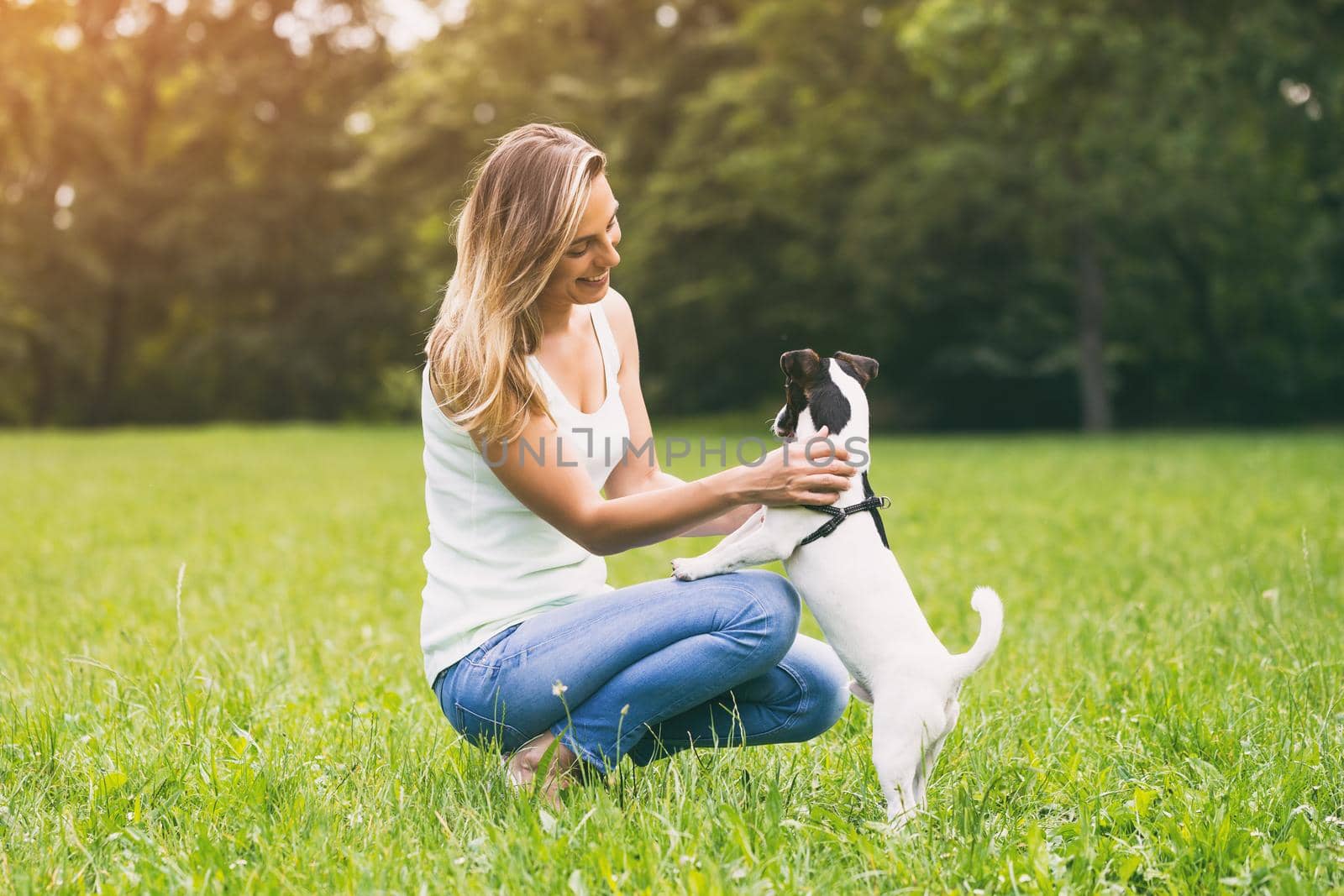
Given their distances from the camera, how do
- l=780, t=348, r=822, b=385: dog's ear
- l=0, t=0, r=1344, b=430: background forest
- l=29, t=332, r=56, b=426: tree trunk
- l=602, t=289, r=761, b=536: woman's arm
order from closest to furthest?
l=780, t=348, r=822, b=385: dog's ear, l=602, t=289, r=761, b=536: woman's arm, l=0, t=0, r=1344, b=430: background forest, l=29, t=332, r=56, b=426: tree trunk

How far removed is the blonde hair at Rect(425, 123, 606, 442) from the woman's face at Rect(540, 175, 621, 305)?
0.03m

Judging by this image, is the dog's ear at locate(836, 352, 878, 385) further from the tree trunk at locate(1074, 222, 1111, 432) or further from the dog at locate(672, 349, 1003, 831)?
the tree trunk at locate(1074, 222, 1111, 432)

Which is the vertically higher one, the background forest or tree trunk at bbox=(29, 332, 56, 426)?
the background forest

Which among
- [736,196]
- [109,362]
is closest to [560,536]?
[736,196]

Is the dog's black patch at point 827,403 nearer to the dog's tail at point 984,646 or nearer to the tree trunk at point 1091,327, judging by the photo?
the dog's tail at point 984,646

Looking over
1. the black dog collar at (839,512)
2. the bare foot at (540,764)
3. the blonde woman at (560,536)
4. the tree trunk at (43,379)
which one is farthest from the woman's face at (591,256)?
the tree trunk at (43,379)

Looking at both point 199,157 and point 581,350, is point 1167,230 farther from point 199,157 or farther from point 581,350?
point 199,157

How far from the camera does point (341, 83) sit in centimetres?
3412

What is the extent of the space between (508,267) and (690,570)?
0.79m

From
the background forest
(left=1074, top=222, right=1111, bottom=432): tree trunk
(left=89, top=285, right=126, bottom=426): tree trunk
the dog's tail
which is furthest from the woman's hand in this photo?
(left=89, top=285, right=126, bottom=426): tree trunk

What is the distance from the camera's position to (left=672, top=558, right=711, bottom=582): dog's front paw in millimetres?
2590

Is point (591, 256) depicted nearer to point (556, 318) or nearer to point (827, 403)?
point (556, 318)

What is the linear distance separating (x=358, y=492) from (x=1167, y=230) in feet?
58.3

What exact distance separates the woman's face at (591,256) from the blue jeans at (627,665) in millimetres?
702
